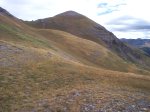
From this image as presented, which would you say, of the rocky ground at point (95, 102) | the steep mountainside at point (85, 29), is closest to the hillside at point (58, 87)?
the rocky ground at point (95, 102)

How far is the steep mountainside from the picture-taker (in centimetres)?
14381

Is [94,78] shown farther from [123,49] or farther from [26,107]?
[123,49]

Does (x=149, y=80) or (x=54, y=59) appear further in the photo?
(x=54, y=59)

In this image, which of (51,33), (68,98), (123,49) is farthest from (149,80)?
(123,49)

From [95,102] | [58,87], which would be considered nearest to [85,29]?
[58,87]

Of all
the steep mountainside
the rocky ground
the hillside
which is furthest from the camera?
the steep mountainside

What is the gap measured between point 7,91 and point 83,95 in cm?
814

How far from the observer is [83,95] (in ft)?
105

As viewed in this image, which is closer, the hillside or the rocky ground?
the rocky ground

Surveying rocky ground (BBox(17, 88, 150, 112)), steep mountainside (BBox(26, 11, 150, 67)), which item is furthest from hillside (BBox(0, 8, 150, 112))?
steep mountainside (BBox(26, 11, 150, 67))

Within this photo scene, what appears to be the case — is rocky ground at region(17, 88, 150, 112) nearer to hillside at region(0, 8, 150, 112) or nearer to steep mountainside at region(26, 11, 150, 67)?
hillside at region(0, 8, 150, 112)

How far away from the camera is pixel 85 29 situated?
15062 cm

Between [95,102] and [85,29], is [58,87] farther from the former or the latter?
[85,29]

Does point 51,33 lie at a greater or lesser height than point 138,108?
greater
